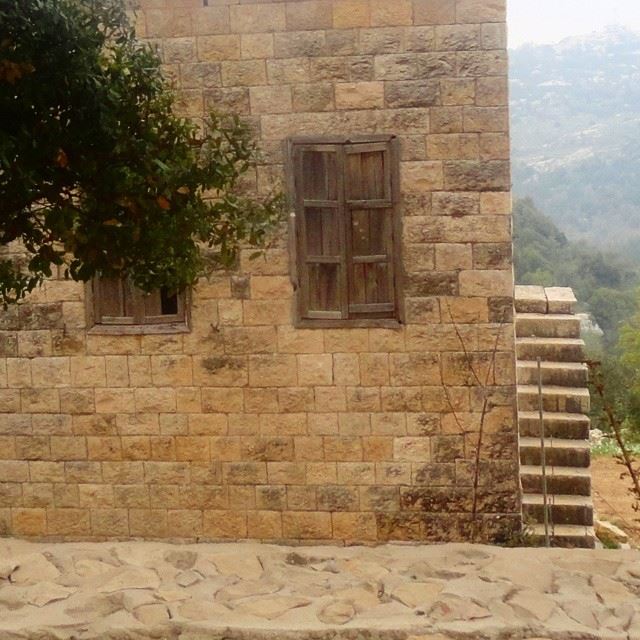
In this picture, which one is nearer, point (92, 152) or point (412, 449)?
point (92, 152)

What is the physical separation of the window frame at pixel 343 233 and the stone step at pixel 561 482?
85.8 inches

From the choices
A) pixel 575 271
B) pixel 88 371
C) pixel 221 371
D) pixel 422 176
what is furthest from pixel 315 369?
pixel 575 271

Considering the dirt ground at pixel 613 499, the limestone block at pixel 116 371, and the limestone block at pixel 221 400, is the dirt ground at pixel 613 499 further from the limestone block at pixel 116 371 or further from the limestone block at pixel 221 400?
the limestone block at pixel 116 371

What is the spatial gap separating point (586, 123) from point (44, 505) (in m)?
93.8

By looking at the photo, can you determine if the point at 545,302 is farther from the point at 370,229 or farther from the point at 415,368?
the point at 370,229

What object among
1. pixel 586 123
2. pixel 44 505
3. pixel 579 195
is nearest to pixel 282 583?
pixel 44 505

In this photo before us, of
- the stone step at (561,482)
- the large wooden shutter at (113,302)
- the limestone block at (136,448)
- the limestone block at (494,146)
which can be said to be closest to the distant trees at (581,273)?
the stone step at (561,482)

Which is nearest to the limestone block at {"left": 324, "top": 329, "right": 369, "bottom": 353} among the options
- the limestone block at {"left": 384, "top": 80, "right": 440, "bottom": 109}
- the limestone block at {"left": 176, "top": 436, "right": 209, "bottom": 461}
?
the limestone block at {"left": 176, "top": 436, "right": 209, "bottom": 461}

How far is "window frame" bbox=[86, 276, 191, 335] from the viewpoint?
720 centimetres

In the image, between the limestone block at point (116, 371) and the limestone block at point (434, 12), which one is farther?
the limestone block at point (116, 371)

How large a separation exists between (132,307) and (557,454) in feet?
13.6

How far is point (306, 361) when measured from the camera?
280 inches

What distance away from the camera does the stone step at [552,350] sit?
9164 millimetres

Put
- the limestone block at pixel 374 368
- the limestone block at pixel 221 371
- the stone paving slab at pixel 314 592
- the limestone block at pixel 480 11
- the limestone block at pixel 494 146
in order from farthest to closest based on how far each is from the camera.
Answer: the limestone block at pixel 221 371, the limestone block at pixel 374 368, the limestone block at pixel 494 146, the limestone block at pixel 480 11, the stone paving slab at pixel 314 592
